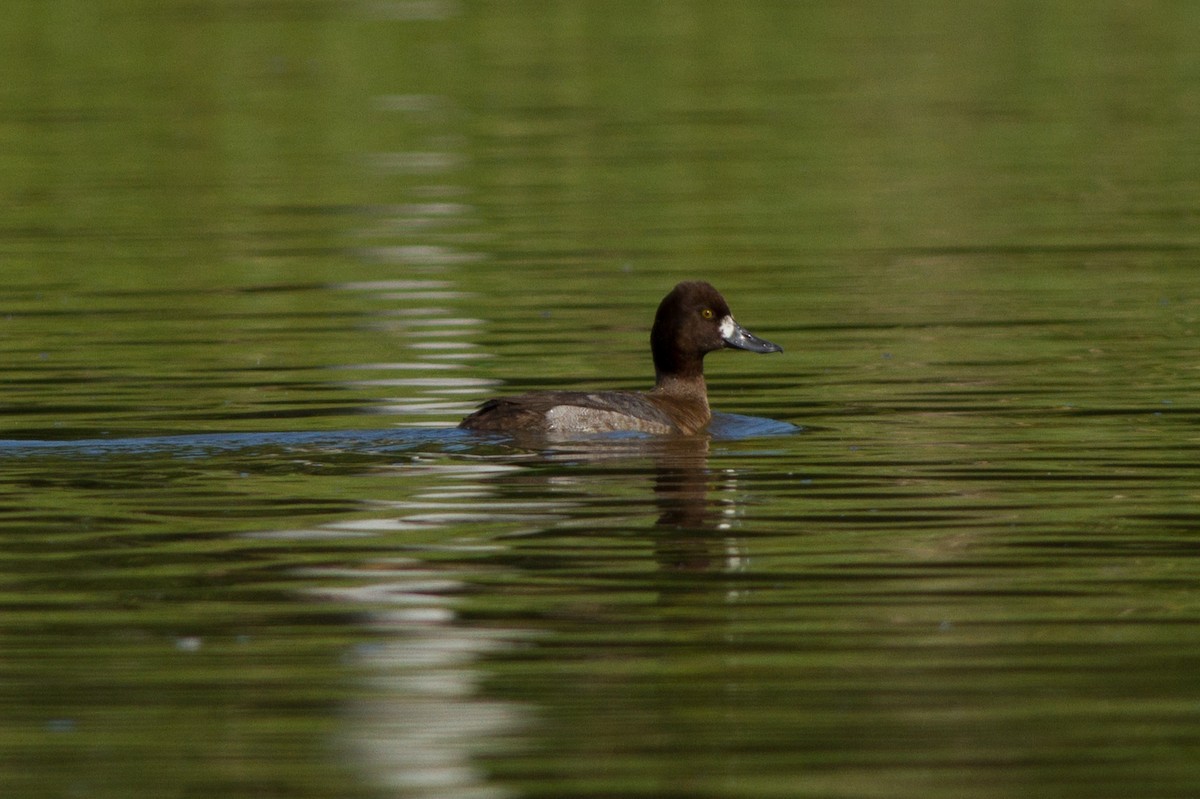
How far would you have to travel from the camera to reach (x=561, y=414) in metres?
13.3

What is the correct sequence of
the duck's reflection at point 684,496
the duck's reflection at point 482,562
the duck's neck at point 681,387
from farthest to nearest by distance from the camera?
the duck's neck at point 681,387 → the duck's reflection at point 684,496 → the duck's reflection at point 482,562

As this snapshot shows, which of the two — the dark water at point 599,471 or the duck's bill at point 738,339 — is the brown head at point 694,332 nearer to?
the duck's bill at point 738,339

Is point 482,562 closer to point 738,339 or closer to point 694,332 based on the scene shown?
point 694,332

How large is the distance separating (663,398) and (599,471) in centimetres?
205

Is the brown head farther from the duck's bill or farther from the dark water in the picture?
the dark water

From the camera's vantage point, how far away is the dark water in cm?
770

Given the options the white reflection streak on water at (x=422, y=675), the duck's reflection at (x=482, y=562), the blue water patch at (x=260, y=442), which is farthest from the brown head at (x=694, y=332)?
the white reflection streak on water at (x=422, y=675)

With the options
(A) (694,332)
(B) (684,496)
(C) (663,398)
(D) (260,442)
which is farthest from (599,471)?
(A) (694,332)

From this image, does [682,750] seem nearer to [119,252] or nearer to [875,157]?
[119,252]

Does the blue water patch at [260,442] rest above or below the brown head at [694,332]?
below

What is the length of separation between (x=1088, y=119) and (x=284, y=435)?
22.4m

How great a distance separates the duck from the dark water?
246mm

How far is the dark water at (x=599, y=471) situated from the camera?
7.70 m

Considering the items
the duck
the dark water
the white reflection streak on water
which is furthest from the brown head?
the white reflection streak on water
